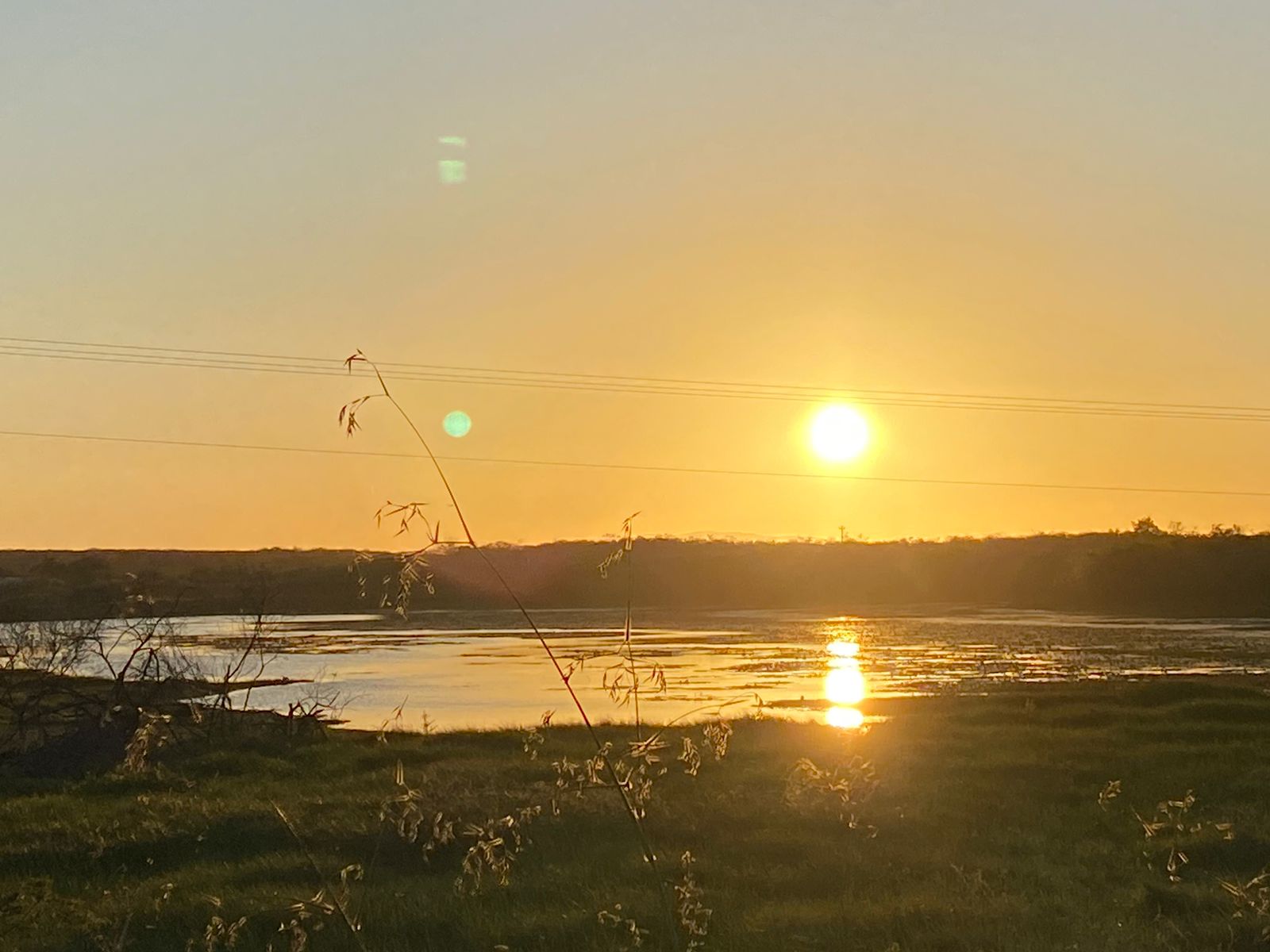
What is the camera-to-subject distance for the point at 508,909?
10391mm

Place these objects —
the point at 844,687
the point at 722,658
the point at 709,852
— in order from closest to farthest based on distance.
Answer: the point at 709,852, the point at 844,687, the point at 722,658

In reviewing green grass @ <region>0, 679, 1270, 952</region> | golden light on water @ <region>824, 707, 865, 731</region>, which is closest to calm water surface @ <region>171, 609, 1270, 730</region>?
golden light on water @ <region>824, 707, 865, 731</region>

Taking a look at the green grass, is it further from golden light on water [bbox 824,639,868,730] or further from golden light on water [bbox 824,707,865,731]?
golden light on water [bbox 824,639,868,730]

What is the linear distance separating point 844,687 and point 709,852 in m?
22.9

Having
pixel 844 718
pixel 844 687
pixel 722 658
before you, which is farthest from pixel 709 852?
pixel 722 658

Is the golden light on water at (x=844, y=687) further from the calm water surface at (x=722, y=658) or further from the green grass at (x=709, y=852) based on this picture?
the green grass at (x=709, y=852)

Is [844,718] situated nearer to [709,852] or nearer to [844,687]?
[844,687]

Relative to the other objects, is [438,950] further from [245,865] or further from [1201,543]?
[1201,543]

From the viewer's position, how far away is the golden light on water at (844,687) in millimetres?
26703

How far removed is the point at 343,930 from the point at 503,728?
48.7 feet

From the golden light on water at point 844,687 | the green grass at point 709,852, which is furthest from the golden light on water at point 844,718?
the green grass at point 709,852

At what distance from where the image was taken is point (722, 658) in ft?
145

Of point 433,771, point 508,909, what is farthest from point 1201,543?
point 508,909

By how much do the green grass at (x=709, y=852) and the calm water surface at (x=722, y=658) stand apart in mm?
3606
